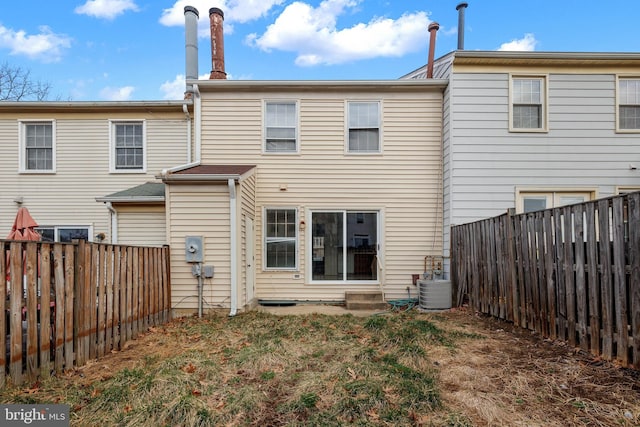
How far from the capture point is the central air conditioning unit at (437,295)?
719cm

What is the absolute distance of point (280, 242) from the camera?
313 inches

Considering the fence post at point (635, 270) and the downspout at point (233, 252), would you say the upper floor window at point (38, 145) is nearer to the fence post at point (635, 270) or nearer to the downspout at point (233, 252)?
the downspout at point (233, 252)

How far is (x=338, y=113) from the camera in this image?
26.7 feet

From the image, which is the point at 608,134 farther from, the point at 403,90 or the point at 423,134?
the point at 403,90

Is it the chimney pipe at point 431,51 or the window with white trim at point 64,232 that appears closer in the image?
the chimney pipe at point 431,51

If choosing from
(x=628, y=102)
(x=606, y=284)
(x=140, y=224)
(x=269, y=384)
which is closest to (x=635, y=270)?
(x=606, y=284)

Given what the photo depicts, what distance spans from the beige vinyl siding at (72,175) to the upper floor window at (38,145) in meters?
0.19

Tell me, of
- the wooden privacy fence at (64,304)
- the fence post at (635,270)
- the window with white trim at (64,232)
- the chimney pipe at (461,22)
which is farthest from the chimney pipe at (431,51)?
the window with white trim at (64,232)

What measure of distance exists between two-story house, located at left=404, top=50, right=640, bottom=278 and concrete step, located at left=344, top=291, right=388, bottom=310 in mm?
2384

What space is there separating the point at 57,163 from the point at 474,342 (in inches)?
423

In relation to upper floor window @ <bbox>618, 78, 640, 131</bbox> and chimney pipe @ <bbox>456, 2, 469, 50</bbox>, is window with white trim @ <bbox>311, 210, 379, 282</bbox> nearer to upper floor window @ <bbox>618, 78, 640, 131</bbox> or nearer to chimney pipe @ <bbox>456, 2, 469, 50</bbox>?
upper floor window @ <bbox>618, 78, 640, 131</bbox>

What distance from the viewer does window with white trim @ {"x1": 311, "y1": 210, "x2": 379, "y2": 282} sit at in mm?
7996

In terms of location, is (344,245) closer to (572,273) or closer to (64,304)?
(572,273)

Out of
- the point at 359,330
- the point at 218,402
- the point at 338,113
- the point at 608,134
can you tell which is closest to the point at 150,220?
the point at 338,113
